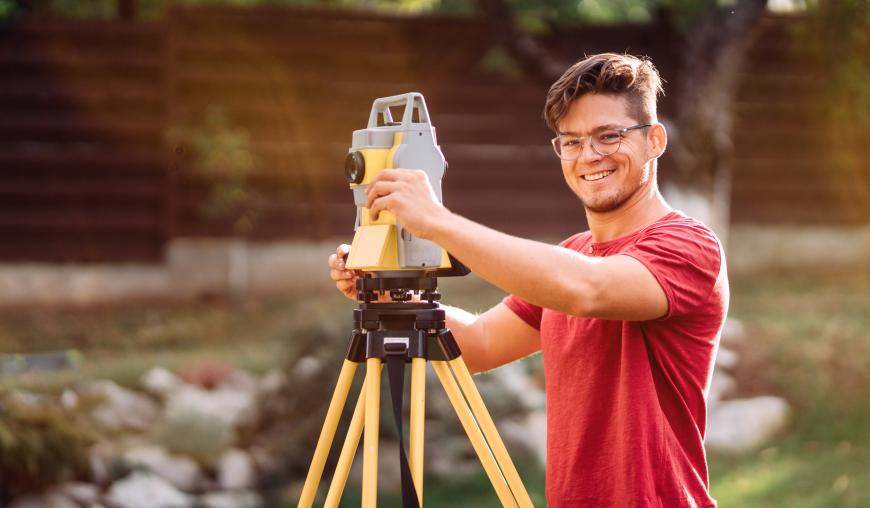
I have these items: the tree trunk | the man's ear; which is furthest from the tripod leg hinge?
Result: the tree trunk

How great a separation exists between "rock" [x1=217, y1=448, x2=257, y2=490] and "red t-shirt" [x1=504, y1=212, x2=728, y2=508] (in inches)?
131

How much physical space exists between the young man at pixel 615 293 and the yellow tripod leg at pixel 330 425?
0.46 m

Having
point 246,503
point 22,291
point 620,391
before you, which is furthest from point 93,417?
point 620,391

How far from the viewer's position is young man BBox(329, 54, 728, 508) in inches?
88.1

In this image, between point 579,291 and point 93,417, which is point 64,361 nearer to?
point 93,417

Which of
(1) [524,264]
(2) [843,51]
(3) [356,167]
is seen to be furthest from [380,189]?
(2) [843,51]

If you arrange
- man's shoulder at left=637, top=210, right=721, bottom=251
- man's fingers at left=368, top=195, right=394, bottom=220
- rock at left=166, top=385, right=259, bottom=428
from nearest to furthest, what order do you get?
man's fingers at left=368, top=195, right=394, bottom=220
man's shoulder at left=637, top=210, right=721, bottom=251
rock at left=166, top=385, right=259, bottom=428

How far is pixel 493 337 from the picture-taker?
119 inches

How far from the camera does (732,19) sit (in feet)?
24.3

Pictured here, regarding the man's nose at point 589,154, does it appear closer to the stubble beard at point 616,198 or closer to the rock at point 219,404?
the stubble beard at point 616,198

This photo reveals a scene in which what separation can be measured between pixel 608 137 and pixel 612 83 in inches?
5.0

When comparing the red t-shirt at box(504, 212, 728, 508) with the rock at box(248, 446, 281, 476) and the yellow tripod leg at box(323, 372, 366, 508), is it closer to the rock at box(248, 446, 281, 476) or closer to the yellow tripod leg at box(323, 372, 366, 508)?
the yellow tripod leg at box(323, 372, 366, 508)

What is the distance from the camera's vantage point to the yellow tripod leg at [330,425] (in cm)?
262

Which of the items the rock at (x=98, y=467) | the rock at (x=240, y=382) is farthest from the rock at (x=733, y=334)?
the rock at (x=98, y=467)
